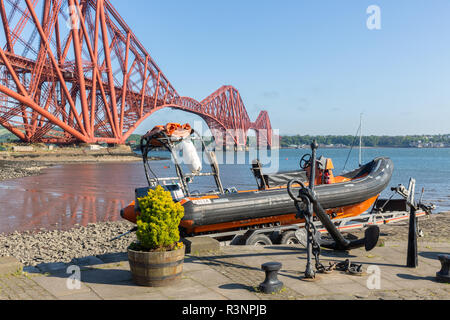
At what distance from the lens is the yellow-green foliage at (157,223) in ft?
14.6

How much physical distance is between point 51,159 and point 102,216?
132ft

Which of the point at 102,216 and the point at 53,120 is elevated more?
the point at 53,120

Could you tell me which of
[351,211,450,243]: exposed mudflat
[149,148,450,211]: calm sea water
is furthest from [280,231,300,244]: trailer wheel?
[149,148,450,211]: calm sea water

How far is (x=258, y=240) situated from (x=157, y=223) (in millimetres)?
3193

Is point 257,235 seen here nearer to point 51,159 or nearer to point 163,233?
point 163,233

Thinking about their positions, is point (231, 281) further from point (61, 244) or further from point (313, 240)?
point (61, 244)

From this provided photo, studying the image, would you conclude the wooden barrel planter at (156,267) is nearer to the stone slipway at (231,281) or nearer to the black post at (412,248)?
the stone slipway at (231,281)

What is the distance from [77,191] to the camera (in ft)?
75.4

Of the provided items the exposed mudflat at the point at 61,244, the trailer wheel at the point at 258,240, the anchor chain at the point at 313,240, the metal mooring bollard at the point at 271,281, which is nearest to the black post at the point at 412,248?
the anchor chain at the point at 313,240

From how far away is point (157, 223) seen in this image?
450 cm

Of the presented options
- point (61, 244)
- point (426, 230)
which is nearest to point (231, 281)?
point (61, 244)

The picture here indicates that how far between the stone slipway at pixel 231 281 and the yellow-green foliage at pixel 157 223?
51 centimetres

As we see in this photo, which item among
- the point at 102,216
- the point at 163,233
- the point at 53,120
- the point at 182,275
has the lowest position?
the point at 102,216
